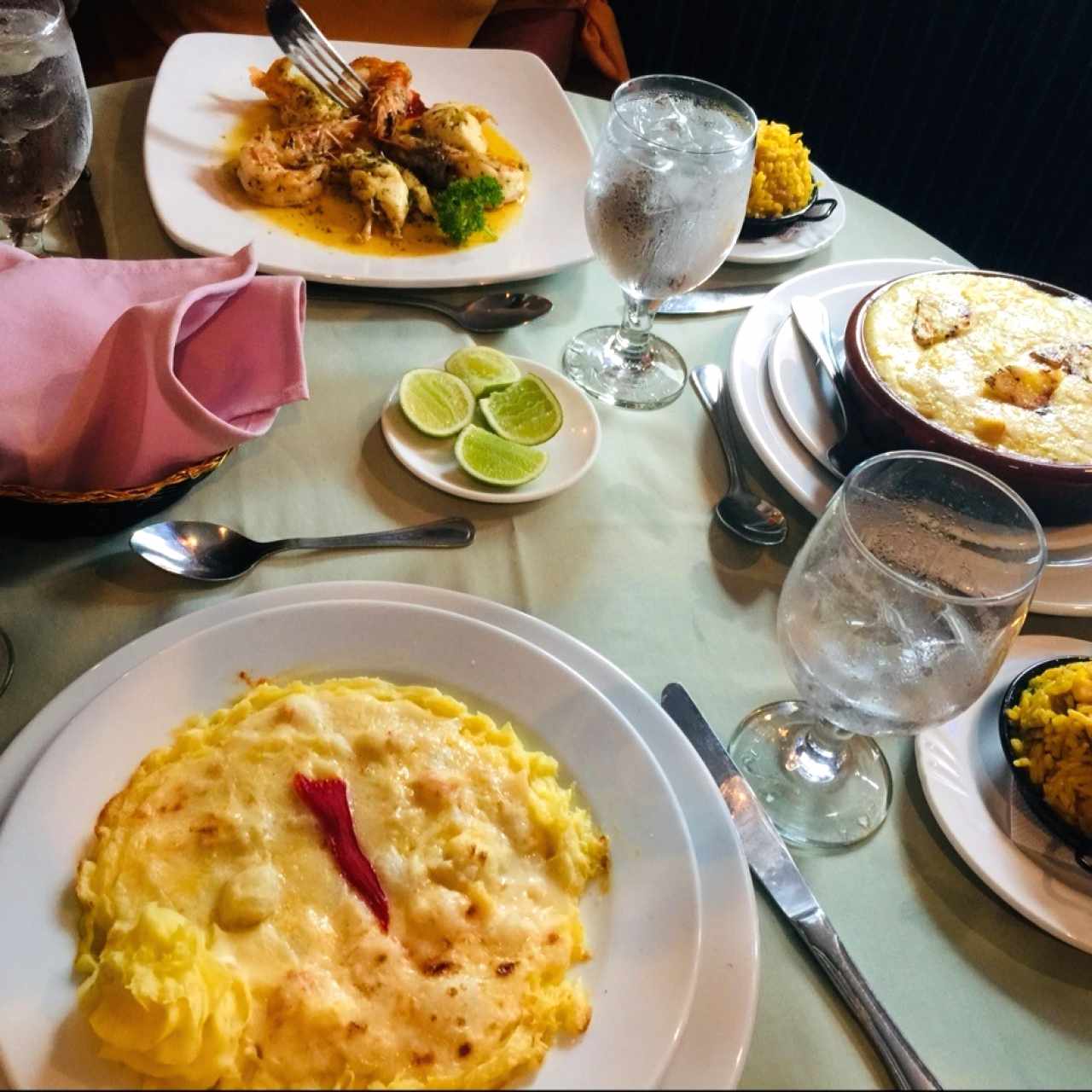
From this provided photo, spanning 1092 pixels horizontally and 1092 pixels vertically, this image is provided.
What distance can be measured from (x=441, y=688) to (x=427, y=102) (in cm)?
150

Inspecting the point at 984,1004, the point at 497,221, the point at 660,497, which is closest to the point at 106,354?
the point at 660,497

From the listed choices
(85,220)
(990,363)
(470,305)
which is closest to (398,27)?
(85,220)

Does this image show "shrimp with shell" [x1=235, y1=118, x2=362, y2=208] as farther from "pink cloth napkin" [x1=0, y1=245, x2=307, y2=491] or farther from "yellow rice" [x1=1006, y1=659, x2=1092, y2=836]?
"yellow rice" [x1=1006, y1=659, x2=1092, y2=836]

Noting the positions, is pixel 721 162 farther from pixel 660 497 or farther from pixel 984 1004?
pixel 984 1004

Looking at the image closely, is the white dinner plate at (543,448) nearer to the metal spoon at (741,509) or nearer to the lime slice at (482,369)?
the lime slice at (482,369)

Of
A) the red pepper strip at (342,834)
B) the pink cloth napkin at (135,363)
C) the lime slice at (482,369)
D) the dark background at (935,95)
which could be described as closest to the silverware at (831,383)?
the lime slice at (482,369)

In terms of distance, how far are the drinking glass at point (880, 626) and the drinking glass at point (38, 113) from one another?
108cm

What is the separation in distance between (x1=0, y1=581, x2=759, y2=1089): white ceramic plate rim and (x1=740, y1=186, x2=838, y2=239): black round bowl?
990 mm

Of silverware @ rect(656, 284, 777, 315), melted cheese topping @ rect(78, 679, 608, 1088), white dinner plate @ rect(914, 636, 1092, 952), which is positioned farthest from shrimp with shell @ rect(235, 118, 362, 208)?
white dinner plate @ rect(914, 636, 1092, 952)

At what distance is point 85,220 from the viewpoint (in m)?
1.60

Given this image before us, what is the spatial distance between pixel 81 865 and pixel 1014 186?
3553 millimetres

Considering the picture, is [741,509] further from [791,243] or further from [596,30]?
[596,30]

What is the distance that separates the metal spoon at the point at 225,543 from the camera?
1069 millimetres

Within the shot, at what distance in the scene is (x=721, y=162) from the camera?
50.7 inches
